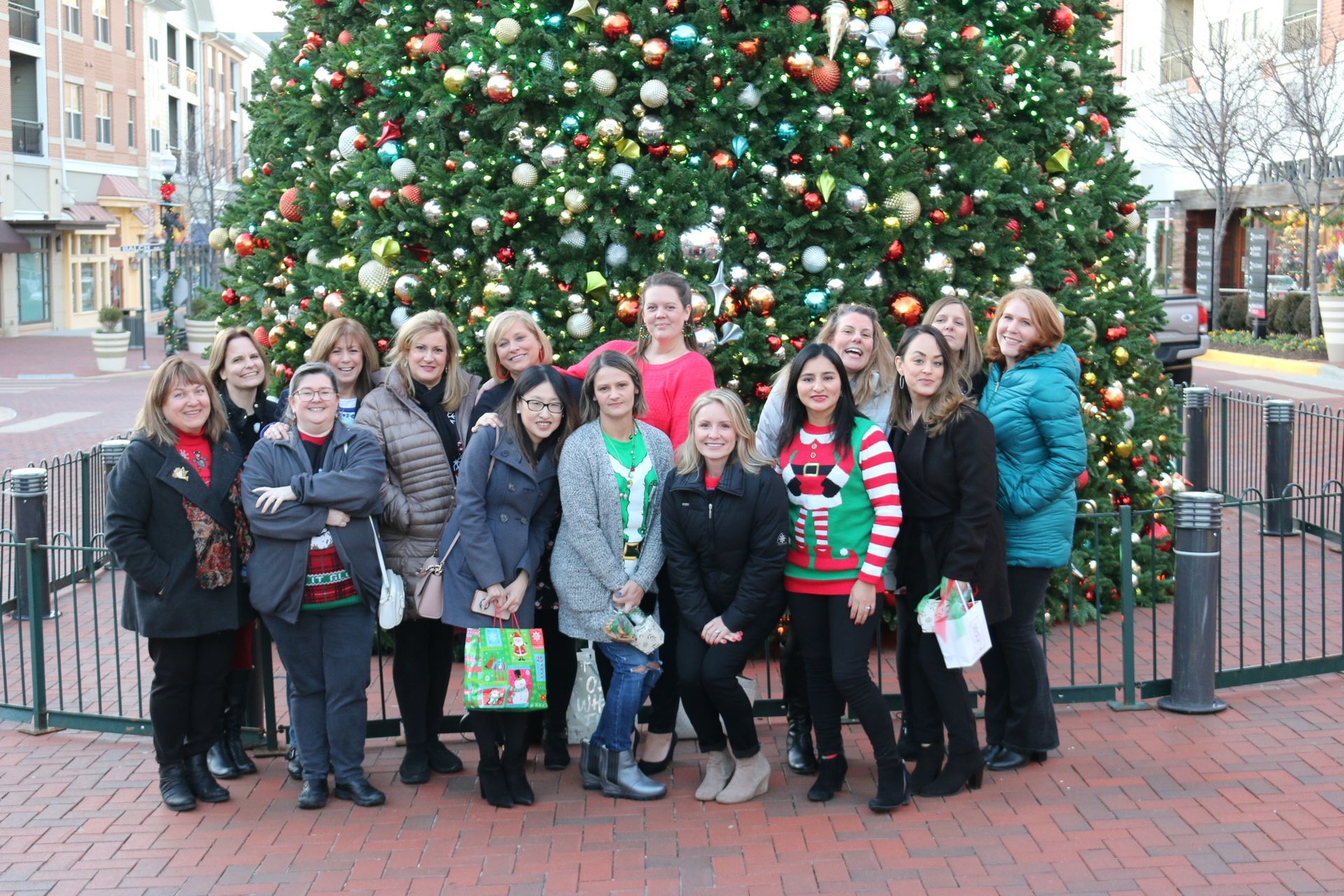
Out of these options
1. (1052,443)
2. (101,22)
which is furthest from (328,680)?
(101,22)

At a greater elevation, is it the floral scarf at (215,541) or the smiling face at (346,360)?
the smiling face at (346,360)

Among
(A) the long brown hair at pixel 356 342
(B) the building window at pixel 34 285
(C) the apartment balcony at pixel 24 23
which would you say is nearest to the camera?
(A) the long brown hair at pixel 356 342

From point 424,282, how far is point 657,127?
5.11 ft

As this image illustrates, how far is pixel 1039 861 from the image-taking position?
4656 mm

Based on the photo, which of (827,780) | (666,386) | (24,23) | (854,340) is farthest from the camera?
(24,23)

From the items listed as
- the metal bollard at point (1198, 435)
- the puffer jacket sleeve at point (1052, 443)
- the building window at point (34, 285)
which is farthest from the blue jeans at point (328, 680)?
the building window at point (34, 285)

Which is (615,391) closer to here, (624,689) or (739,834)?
(624,689)

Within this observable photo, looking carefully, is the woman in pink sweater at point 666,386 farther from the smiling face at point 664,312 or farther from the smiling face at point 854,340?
the smiling face at point 854,340

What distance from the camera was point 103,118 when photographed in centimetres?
4603

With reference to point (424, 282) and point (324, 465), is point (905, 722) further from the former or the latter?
point (424, 282)

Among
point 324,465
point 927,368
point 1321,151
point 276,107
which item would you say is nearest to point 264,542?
point 324,465

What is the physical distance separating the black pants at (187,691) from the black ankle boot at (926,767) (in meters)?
2.79

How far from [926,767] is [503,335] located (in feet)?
8.01

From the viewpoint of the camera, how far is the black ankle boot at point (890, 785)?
16.7ft
